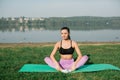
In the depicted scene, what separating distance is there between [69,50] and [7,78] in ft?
7.77

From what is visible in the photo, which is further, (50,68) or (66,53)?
(50,68)

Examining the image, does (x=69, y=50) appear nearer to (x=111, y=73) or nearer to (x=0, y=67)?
(x=111, y=73)

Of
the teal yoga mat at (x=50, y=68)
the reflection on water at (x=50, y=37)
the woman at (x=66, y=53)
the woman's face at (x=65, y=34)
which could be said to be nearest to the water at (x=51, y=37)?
the reflection on water at (x=50, y=37)

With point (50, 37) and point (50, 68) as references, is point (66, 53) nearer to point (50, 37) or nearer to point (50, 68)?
point (50, 68)

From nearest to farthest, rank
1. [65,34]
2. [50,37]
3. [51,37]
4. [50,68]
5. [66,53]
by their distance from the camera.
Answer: [65,34] < [66,53] < [50,68] < [51,37] < [50,37]

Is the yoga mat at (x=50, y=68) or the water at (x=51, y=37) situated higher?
the yoga mat at (x=50, y=68)

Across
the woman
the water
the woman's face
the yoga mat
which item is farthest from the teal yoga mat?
the water

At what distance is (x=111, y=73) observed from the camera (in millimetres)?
9969

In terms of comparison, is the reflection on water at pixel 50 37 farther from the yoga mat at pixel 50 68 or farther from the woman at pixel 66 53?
the woman at pixel 66 53

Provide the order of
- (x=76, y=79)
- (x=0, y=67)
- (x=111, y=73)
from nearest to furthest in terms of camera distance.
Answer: (x=76, y=79) → (x=111, y=73) → (x=0, y=67)

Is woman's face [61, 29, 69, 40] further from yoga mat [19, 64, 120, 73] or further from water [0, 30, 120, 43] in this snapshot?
water [0, 30, 120, 43]

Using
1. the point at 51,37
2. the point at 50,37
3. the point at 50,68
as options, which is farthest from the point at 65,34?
the point at 50,37

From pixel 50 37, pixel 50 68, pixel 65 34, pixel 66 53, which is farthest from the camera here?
pixel 50 37

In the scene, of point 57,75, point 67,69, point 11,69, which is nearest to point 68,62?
point 67,69
